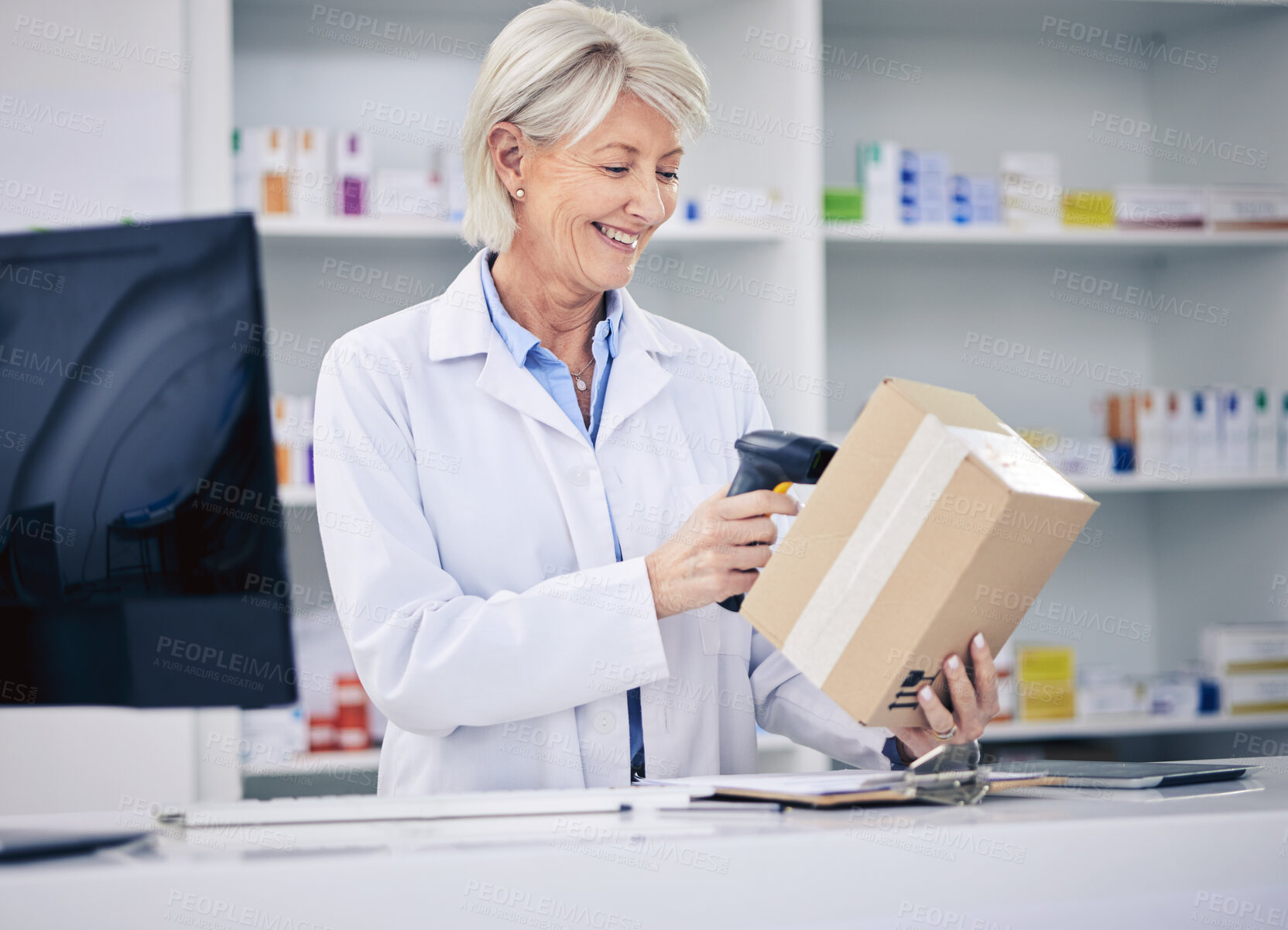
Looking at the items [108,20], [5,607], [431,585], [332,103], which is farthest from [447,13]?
[5,607]

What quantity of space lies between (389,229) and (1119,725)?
2.08m

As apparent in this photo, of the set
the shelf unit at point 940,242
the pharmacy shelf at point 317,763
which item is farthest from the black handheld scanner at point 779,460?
the pharmacy shelf at point 317,763

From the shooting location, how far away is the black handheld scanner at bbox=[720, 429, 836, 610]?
1068 mm

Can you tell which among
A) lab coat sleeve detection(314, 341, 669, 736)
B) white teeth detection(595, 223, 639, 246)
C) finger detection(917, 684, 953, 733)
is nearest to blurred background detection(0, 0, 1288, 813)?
white teeth detection(595, 223, 639, 246)

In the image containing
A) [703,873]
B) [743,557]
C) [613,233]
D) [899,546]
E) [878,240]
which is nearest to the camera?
[703,873]

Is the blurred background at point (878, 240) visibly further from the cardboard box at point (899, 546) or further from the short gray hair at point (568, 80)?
the cardboard box at point (899, 546)

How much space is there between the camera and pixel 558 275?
4.96 feet

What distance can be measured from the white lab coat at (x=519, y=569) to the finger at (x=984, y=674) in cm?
25

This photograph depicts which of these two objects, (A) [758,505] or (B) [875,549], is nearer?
(B) [875,549]

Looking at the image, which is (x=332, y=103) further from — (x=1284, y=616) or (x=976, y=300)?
(x=1284, y=616)

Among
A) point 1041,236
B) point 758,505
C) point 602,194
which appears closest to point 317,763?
point 602,194

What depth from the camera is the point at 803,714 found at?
56.4 inches

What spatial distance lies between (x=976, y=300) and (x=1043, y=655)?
1.02 m

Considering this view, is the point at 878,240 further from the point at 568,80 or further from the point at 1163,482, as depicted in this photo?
the point at 568,80
